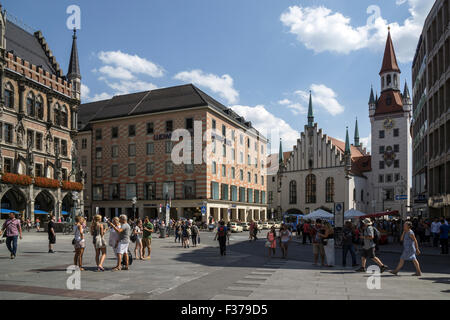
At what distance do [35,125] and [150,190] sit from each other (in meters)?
18.1

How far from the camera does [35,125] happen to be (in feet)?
143

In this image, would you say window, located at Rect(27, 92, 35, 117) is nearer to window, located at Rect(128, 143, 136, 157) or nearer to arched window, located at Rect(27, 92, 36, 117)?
arched window, located at Rect(27, 92, 36, 117)

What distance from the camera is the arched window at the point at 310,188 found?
8294cm

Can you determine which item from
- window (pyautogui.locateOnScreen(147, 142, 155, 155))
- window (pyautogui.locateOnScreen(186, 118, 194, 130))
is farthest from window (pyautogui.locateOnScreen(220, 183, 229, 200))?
window (pyautogui.locateOnScreen(147, 142, 155, 155))

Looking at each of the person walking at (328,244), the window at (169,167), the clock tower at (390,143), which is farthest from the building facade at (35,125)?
the clock tower at (390,143)

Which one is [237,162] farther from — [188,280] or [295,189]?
[188,280]

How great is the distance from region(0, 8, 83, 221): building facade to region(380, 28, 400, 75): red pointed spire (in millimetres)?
65913

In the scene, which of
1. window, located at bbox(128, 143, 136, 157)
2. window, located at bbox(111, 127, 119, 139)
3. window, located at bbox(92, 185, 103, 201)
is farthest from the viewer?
window, located at bbox(92, 185, 103, 201)

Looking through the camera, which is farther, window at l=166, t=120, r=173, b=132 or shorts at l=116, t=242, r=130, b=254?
window at l=166, t=120, r=173, b=132

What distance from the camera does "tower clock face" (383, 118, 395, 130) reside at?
3327 inches

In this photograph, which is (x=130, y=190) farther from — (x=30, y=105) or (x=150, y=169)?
(x=30, y=105)

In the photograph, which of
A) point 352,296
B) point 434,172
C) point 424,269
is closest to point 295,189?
point 434,172

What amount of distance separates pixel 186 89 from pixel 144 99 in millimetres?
7221

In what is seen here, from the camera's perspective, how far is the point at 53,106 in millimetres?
46625
